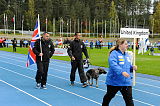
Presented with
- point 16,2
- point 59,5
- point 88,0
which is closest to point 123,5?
point 88,0

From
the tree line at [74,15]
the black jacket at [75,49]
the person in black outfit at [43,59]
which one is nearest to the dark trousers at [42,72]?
the person in black outfit at [43,59]

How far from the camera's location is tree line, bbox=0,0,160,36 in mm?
94650

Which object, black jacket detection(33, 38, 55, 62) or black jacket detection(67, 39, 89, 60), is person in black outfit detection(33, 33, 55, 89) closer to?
black jacket detection(33, 38, 55, 62)

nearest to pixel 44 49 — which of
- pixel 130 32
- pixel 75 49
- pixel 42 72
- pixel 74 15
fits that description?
pixel 42 72

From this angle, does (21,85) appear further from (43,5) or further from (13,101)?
(43,5)

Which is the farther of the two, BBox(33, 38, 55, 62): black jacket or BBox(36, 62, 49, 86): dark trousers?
BBox(33, 38, 55, 62): black jacket

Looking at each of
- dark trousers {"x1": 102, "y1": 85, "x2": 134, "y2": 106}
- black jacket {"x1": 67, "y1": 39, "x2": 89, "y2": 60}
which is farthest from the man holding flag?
dark trousers {"x1": 102, "y1": 85, "x2": 134, "y2": 106}

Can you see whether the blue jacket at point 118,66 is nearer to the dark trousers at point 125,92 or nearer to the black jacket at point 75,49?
the dark trousers at point 125,92

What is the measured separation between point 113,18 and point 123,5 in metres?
21.2

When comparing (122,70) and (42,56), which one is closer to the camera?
(122,70)

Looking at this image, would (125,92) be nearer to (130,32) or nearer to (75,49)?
(130,32)

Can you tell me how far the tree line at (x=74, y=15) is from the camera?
94.7 meters

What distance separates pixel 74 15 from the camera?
10112cm

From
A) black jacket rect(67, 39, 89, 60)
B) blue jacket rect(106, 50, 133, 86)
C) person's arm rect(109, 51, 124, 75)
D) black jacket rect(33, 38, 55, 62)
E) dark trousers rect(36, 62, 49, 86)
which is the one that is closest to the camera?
person's arm rect(109, 51, 124, 75)
